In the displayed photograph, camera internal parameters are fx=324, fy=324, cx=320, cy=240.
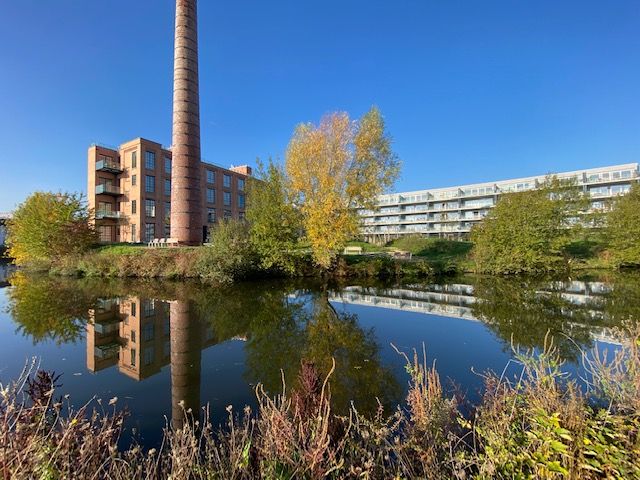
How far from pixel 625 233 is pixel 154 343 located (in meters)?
36.3

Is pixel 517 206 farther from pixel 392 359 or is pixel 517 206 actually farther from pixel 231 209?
pixel 231 209

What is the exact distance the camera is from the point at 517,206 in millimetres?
25359

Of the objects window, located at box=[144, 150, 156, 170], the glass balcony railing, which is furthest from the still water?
window, located at box=[144, 150, 156, 170]

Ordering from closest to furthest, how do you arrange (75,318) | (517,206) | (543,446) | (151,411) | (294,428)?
(543,446), (294,428), (151,411), (75,318), (517,206)

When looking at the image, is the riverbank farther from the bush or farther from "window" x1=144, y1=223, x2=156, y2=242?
"window" x1=144, y1=223, x2=156, y2=242

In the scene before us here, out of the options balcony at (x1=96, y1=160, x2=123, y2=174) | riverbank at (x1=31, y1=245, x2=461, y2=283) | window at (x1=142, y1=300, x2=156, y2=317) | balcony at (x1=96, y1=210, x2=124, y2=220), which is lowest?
window at (x1=142, y1=300, x2=156, y2=317)

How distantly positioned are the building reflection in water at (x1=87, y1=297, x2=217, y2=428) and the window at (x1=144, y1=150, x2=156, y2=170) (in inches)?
1244

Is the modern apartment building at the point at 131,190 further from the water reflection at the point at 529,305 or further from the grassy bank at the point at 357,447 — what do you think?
the grassy bank at the point at 357,447

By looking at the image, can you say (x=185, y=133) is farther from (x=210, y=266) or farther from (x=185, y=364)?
(x=185, y=364)

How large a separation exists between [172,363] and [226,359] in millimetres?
1117

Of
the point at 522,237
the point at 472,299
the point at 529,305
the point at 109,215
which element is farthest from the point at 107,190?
the point at 522,237

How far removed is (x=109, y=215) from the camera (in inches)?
1527

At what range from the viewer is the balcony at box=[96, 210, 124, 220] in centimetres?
3769

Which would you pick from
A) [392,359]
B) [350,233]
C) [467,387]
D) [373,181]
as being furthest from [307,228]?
[467,387]
